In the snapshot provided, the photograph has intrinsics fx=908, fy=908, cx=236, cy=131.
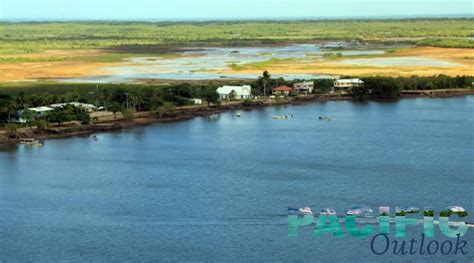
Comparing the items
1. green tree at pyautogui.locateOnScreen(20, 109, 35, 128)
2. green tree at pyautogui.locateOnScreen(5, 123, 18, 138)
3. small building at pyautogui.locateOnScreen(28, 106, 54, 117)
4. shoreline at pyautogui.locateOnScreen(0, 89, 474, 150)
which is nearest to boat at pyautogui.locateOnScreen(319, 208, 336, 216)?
shoreline at pyautogui.locateOnScreen(0, 89, 474, 150)

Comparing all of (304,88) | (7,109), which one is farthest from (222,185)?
(304,88)

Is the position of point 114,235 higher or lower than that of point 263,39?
lower

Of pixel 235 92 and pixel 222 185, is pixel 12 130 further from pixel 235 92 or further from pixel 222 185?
pixel 235 92

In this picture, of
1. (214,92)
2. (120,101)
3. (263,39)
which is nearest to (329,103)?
(214,92)

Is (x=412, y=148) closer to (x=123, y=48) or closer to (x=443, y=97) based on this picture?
(x=443, y=97)

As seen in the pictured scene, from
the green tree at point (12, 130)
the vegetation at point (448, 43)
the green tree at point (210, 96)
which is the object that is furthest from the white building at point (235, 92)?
the vegetation at point (448, 43)

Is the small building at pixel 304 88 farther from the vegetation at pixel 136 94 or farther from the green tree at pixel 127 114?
the green tree at pixel 127 114

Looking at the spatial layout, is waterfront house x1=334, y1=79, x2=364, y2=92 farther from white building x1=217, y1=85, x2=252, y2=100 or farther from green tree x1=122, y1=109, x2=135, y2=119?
green tree x1=122, y1=109, x2=135, y2=119
